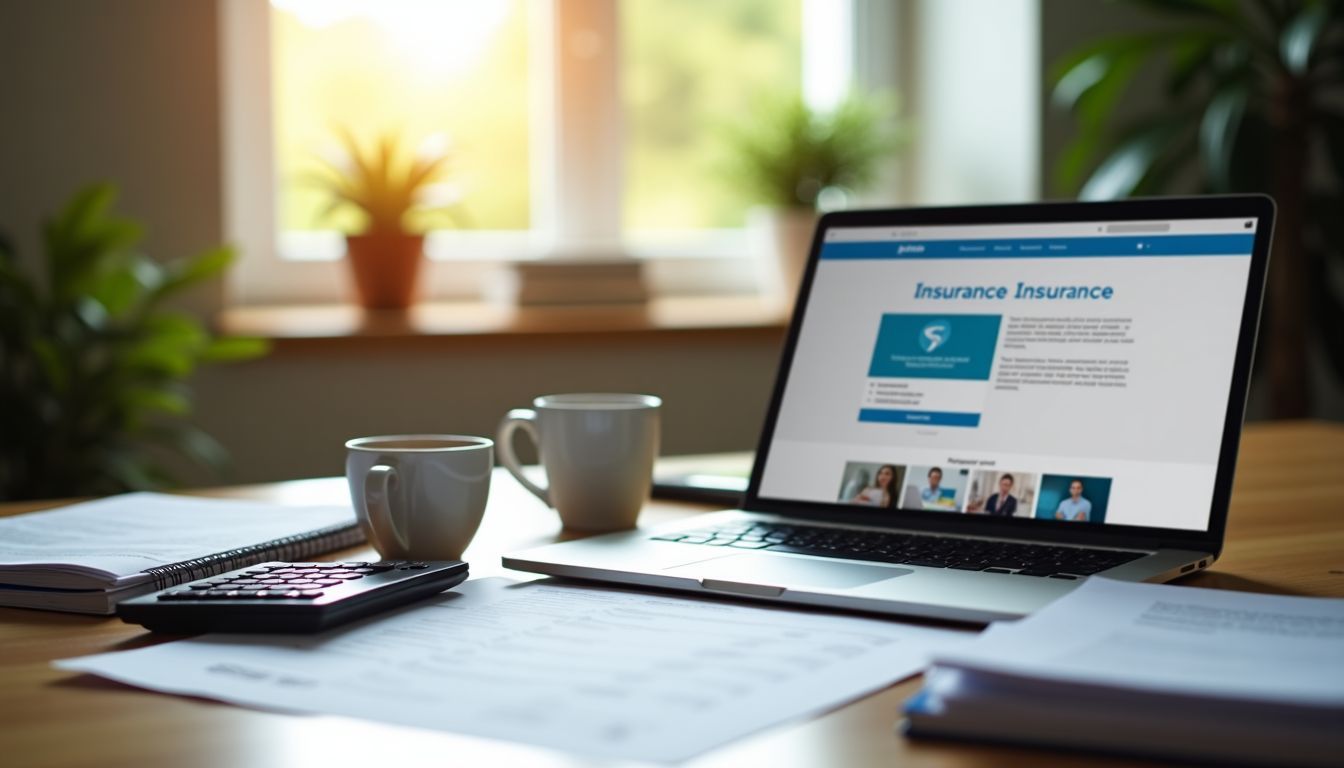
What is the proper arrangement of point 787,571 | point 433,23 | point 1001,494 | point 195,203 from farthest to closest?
1. point 433,23
2. point 195,203
3. point 1001,494
4. point 787,571

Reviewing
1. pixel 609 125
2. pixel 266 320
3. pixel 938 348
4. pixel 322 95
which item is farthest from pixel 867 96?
pixel 938 348

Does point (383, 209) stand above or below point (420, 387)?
above

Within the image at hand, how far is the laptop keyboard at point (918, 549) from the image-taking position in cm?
80

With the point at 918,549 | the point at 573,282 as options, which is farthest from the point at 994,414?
the point at 573,282

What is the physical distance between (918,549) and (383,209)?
1832mm

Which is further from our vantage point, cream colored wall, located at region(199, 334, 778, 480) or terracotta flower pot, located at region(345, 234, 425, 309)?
terracotta flower pot, located at region(345, 234, 425, 309)

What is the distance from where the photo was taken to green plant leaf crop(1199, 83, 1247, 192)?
2.24 metres

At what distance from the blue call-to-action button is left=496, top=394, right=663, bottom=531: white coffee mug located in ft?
0.51

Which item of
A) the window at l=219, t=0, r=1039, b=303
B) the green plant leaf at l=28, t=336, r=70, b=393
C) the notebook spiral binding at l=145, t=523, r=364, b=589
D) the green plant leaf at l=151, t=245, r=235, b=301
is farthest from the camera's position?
the window at l=219, t=0, r=1039, b=303

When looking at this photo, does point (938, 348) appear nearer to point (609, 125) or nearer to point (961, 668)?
point (961, 668)

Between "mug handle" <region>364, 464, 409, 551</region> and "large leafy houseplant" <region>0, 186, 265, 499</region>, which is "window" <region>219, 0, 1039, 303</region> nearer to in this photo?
"large leafy houseplant" <region>0, 186, 265, 499</region>

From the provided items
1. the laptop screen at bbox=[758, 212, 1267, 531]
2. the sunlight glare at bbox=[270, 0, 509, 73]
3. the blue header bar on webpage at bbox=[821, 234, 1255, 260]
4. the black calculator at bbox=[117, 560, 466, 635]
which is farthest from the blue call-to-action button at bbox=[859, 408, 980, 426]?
the sunlight glare at bbox=[270, 0, 509, 73]

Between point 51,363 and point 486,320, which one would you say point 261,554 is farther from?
point 486,320

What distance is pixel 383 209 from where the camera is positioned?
98.9 inches
